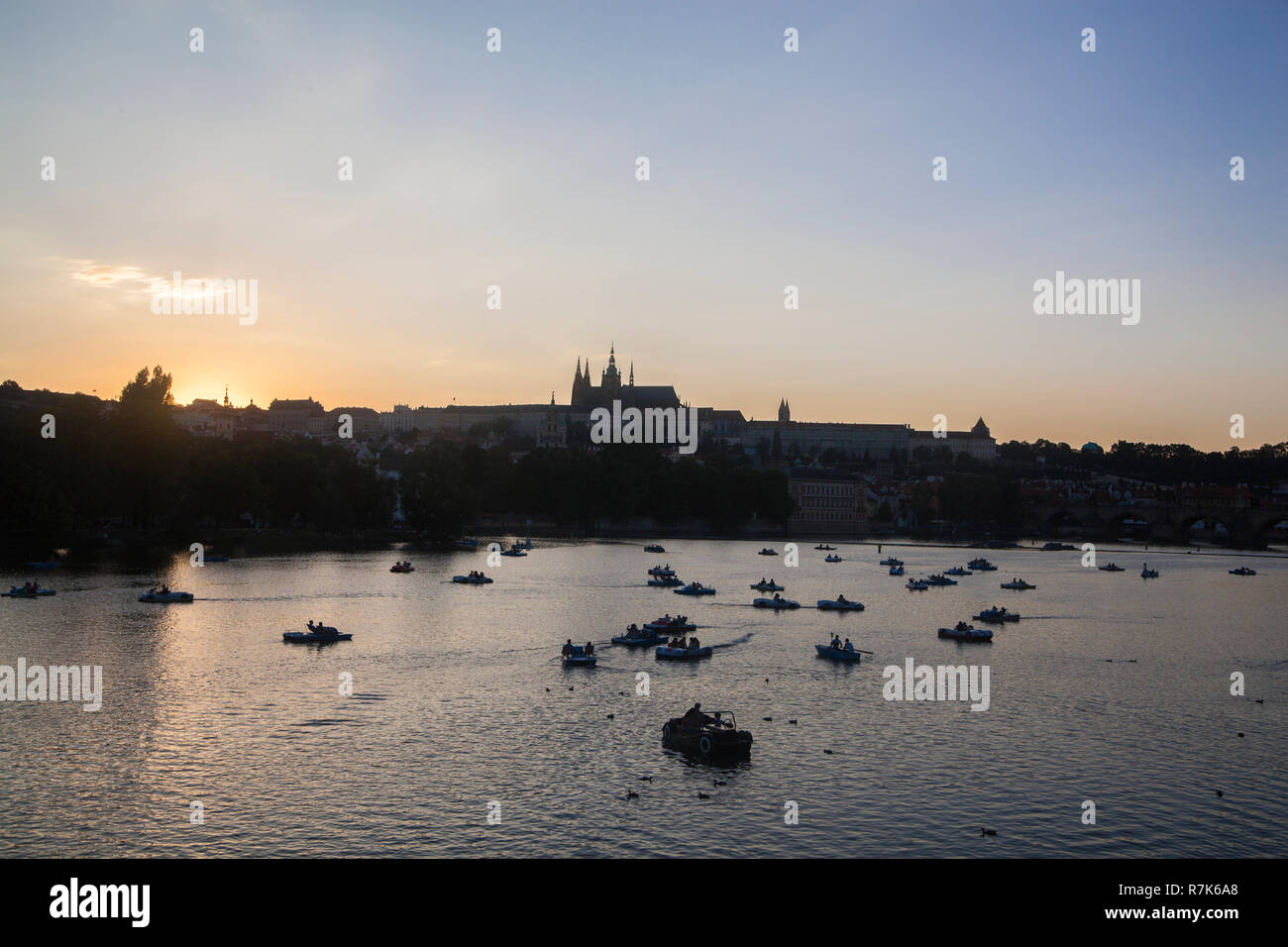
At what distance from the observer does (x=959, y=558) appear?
125m

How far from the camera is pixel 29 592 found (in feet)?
201

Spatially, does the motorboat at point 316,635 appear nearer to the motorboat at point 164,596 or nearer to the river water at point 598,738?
the river water at point 598,738

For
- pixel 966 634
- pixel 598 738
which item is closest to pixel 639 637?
pixel 966 634

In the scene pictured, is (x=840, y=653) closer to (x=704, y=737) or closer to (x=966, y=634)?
(x=966, y=634)

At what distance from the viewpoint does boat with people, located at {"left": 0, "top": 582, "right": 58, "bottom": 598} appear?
61062 millimetres

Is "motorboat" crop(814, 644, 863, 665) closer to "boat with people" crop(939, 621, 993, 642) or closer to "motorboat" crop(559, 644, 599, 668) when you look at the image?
"boat with people" crop(939, 621, 993, 642)

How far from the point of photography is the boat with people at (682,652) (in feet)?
161

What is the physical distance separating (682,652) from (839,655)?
744 centimetres

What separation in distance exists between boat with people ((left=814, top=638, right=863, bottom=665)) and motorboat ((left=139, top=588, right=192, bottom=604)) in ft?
123

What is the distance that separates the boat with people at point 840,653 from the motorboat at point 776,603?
1941 centimetres

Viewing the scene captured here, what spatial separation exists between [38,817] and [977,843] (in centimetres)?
2215

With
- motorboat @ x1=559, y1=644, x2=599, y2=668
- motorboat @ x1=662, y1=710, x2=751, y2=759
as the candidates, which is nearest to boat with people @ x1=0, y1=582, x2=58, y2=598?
motorboat @ x1=559, y1=644, x2=599, y2=668

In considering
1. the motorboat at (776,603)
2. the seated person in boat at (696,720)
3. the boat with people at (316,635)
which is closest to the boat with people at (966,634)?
the motorboat at (776,603)
